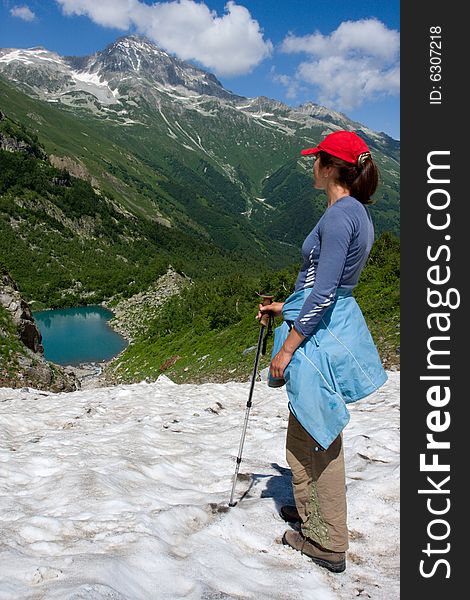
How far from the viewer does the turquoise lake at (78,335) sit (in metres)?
58.9

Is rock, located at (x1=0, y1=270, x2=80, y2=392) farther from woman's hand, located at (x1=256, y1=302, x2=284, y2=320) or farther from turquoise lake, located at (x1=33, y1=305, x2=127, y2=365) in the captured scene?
turquoise lake, located at (x1=33, y1=305, x2=127, y2=365)

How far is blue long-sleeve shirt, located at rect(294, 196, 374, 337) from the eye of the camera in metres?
3.68

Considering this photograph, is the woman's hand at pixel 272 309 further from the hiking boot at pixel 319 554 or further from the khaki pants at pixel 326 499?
the hiking boot at pixel 319 554

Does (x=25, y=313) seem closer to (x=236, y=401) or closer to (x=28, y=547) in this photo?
(x=236, y=401)

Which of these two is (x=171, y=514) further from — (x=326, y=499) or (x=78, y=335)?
(x=78, y=335)

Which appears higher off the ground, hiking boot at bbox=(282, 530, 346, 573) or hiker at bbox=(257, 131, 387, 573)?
hiker at bbox=(257, 131, 387, 573)

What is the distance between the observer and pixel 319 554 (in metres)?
4.05

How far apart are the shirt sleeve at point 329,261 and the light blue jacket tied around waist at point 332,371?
24cm

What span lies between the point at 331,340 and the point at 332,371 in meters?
0.27

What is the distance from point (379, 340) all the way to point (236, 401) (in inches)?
300

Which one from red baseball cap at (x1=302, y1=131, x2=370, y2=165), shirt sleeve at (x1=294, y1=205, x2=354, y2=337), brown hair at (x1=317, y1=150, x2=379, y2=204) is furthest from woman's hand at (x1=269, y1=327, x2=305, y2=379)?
red baseball cap at (x1=302, y1=131, x2=370, y2=165)

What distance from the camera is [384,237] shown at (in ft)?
110

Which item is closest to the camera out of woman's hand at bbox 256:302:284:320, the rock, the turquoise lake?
woman's hand at bbox 256:302:284:320

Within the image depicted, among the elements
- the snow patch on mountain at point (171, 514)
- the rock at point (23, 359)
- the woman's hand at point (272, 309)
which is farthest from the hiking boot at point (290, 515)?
the rock at point (23, 359)
